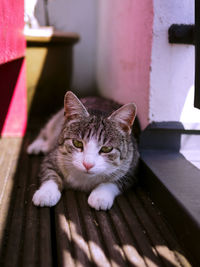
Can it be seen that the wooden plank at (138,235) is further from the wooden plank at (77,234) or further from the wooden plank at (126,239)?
the wooden plank at (77,234)

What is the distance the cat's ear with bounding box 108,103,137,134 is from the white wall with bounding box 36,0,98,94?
231 cm

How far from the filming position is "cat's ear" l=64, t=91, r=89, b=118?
1.46 metres

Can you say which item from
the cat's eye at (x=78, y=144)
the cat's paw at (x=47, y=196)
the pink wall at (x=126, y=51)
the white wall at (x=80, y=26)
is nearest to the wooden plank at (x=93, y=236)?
the cat's paw at (x=47, y=196)

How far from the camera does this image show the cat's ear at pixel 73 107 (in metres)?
1.46

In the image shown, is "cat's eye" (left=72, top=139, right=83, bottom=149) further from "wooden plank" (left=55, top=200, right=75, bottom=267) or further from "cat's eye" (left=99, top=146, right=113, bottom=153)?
"wooden plank" (left=55, top=200, right=75, bottom=267)

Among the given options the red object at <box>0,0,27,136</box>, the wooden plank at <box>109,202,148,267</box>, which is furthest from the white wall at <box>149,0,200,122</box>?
the red object at <box>0,0,27,136</box>

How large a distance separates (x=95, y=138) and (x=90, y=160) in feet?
0.48

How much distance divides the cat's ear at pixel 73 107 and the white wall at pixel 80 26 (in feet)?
7.19

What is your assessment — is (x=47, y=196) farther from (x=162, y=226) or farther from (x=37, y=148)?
(x=37, y=148)

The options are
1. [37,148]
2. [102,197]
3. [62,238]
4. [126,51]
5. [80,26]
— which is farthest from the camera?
[80,26]

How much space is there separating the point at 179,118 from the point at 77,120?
606 millimetres

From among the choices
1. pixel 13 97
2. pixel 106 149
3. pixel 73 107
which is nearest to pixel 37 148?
pixel 13 97

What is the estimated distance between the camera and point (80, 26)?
3.63 metres

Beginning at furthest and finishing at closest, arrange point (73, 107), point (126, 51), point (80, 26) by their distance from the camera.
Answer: point (80, 26), point (126, 51), point (73, 107)
